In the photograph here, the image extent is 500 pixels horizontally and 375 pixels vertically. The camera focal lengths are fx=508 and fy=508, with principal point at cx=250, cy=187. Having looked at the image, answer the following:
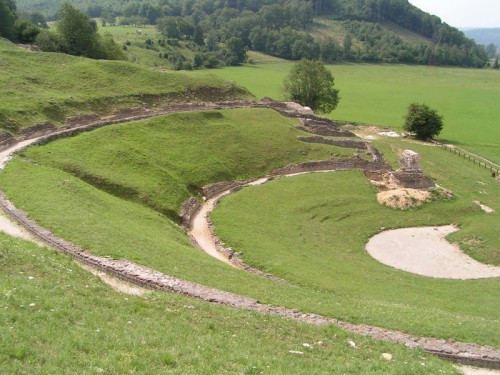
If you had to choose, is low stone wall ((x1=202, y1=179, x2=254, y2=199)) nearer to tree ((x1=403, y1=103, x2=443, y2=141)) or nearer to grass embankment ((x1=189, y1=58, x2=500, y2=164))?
grass embankment ((x1=189, y1=58, x2=500, y2=164))

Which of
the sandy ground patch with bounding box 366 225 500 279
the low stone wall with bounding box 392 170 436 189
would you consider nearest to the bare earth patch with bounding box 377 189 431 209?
the low stone wall with bounding box 392 170 436 189

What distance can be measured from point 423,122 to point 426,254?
54115 mm

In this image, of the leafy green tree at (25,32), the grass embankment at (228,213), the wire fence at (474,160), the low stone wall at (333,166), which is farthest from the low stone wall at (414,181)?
the leafy green tree at (25,32)

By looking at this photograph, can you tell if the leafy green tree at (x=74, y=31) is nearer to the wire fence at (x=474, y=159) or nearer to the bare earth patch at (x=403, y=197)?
the bare earth patch at (x=403, y=197)

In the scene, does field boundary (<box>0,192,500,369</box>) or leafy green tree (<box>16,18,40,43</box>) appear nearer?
field boundary (<box>0,192,500,369</box>)

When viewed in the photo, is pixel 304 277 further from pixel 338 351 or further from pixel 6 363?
pixel 6 363

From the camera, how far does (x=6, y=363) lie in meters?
13.1

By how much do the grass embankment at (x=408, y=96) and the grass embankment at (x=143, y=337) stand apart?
226ft

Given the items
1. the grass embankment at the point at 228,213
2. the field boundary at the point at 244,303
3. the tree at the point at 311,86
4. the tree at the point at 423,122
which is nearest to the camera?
the field boundary at the point at 244,303

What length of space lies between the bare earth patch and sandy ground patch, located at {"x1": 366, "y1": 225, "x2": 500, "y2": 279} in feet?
13.2

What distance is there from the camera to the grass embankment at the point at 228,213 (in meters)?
25.4

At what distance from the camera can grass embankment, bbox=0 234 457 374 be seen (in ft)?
46.8

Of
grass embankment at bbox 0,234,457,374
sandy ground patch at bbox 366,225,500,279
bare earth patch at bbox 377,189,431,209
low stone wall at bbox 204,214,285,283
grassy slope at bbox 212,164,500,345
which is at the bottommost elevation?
sandy ground patch at bbox 366,225,500,279

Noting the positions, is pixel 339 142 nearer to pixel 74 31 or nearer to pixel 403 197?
pixel 403 197
